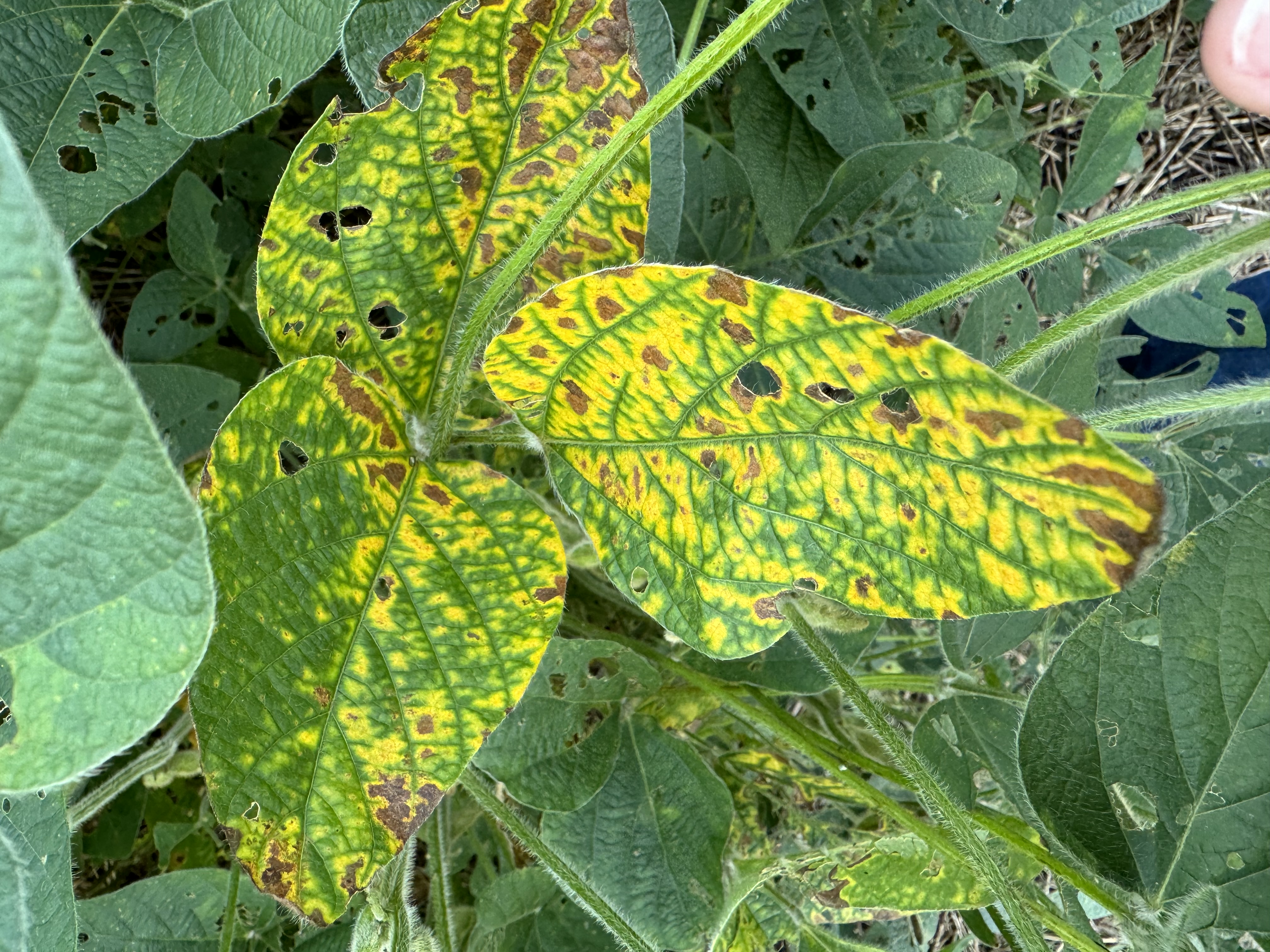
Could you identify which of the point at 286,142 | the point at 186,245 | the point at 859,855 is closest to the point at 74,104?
the point at 186,245

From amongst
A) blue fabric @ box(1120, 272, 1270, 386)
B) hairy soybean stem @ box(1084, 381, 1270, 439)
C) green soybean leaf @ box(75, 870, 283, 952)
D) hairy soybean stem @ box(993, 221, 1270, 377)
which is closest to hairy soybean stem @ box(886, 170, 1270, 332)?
hairy soybean stem @ box(993, 221, 1270, 377)

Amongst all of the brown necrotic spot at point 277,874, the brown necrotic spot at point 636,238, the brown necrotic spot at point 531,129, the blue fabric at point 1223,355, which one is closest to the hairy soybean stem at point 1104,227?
the brown necrotic spot at point 636,238

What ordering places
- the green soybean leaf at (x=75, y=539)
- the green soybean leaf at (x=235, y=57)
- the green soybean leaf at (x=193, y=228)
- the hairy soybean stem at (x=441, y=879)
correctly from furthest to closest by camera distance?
the green soybean leaf at (x=193, y=228) → the hairy soybean stem at (x=441, y=879) → the green soybean leaf at (x=235, y=57) → the green soybean leaf at (x=75, y=539)

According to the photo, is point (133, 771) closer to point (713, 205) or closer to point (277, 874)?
point (277, 874)

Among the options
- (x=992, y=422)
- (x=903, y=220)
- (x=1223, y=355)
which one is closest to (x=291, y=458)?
(x=992, y=422)

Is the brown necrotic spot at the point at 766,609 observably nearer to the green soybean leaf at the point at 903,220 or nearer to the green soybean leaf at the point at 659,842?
the green soybean leaf at the point at 659,842

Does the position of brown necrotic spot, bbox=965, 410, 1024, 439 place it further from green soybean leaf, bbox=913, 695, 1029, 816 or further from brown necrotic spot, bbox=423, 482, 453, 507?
green soybean leaf, bbox=913, 695, 1029, 816
